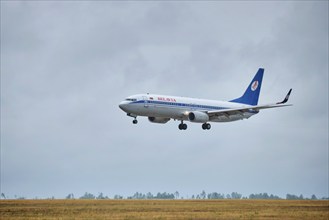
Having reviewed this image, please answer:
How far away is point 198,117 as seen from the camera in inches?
3777

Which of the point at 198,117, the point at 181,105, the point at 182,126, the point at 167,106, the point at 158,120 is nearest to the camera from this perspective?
the point at 167,106

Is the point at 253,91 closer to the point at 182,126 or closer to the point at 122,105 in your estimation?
the point at 182,126

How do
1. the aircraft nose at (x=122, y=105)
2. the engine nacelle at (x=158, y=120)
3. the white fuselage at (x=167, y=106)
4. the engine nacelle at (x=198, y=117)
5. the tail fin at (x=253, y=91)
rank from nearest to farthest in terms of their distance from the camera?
the aircraft nose at (x=122, y=105)
the white fuselage at (x=167, y=106)
the engine nacelle at (x=198, y=117)
the engine nacelle at (x=158, y=120)
the tail fin at (x=253, y=91)

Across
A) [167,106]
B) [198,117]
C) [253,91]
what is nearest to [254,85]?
[253,91]

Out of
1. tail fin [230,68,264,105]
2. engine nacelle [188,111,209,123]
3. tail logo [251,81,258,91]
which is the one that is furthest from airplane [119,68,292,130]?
tail logo [251,81,258,91]

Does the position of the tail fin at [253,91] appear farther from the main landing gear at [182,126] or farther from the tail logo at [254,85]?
the main landing gear at [182,126]

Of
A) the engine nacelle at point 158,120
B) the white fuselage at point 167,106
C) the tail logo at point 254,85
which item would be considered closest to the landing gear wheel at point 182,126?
the engine nacelle at point 158,120

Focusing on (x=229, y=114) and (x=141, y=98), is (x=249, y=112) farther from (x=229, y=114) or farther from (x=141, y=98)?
(x=141, y=98)

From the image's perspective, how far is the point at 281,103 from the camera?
98.5m

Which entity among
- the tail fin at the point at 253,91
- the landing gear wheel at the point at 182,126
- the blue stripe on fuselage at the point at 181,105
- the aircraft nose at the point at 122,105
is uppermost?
the tail fin at the point at 253,91

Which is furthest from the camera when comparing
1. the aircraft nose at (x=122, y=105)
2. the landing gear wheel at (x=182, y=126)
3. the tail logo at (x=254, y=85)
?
the tail logo at (x=254, y=85)

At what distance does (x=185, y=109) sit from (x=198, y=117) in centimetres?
253

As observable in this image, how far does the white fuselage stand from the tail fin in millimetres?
11546

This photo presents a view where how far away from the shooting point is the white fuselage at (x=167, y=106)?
A: 88000 mm
